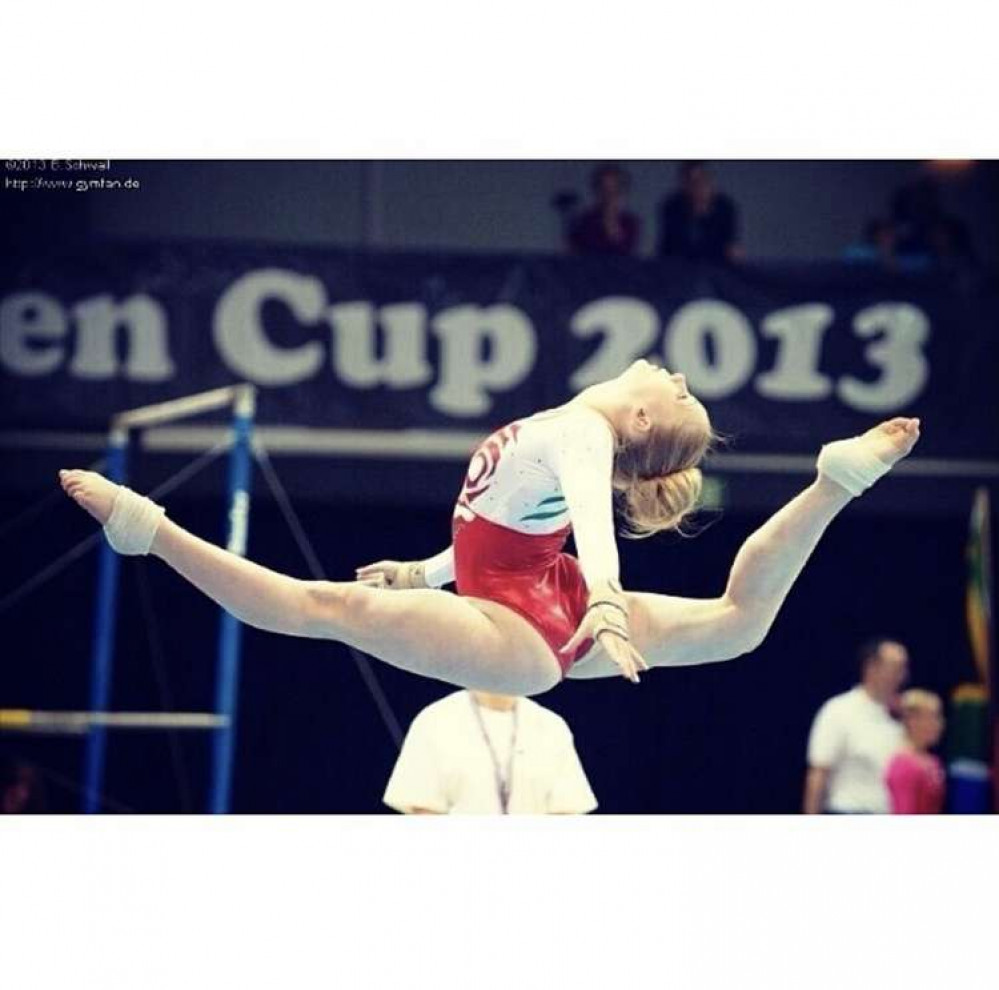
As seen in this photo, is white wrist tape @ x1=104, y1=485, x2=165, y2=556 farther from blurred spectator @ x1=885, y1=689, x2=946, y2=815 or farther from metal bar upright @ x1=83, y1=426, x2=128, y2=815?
blurred spectator @ x1=885, y1=689, x2=946, y2=815

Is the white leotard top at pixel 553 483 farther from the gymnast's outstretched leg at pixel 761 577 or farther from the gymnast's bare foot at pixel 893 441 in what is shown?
the gymnast's bare foot at pixel 893 441

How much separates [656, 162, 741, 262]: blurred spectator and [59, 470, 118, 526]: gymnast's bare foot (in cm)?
475

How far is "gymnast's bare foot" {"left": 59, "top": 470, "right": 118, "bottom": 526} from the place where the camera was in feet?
12.6

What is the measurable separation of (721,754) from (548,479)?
479 centimetres

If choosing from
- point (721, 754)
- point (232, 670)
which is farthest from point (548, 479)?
point (721, 754)

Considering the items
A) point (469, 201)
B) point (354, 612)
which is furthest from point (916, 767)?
point (469, 201)

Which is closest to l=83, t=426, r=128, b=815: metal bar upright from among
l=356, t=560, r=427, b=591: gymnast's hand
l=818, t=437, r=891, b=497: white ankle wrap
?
l=356, t=560, r=427, b=591: gymnast's hand

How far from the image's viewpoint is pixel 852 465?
3.86 metres

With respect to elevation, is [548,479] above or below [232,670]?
above

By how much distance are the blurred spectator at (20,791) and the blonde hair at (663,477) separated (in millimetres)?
3506

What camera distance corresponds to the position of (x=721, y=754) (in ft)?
28.0

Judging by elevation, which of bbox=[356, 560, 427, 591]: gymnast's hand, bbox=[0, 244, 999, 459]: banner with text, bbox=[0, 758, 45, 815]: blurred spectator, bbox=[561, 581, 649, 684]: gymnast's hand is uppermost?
bbox=[0, 244, 999, 459]: banner with text

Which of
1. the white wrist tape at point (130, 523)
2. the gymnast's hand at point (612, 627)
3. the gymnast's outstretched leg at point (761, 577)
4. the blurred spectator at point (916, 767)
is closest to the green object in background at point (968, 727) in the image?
the blurred spectator at point (916, 767)

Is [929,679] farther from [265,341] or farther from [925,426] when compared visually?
[265,341]
